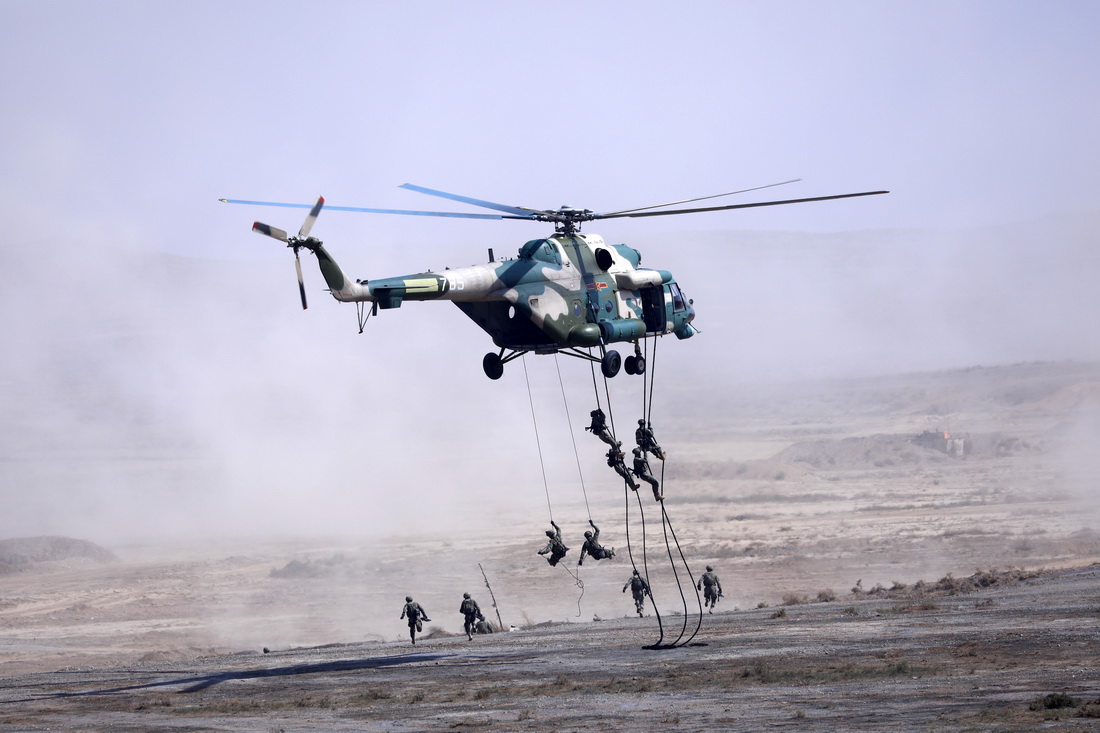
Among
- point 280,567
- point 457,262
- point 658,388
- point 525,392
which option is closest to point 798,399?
point 658,388

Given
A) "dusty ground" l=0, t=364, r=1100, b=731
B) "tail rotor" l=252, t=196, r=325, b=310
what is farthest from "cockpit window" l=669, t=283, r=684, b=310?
"tail rotor" l=252, t=196, r=325, b=310

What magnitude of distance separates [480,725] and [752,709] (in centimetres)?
381

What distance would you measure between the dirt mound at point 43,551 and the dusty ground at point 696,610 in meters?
0.17

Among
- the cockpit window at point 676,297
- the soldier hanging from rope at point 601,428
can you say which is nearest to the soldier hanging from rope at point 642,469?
the soldier hanging from rope at point 601,428

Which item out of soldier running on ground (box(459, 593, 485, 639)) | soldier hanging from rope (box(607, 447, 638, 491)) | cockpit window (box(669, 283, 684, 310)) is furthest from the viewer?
soldier running on ground (box(459, 593, 485, 639))

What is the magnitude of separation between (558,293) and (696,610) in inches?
706

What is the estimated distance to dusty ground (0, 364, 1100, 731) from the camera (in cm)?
1852

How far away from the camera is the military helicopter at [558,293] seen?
21108mm

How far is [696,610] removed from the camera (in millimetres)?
37406

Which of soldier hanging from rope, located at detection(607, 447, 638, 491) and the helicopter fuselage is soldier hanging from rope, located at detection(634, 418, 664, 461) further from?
the helicopter fuselage

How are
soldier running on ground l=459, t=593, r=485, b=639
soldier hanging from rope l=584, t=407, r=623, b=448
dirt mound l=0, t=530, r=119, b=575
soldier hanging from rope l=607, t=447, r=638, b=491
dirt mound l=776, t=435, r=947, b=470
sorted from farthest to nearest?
1. dirt mound l=776, t=435, r=947, b=470
2. dirt mound l=0, t=530, r=119, b=575
3. soldier running on ground l=459, t=593, r=485, b=639
4. soldier hanging from rope l=584, t=407, r=623, b=448
5. soldier hanging from rope l=607, t=447, r=638, b=491

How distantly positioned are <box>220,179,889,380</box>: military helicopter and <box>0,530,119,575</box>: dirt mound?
33616 millimetres

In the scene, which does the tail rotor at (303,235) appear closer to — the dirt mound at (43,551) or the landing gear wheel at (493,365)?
the landing gear wheel at (493,365)

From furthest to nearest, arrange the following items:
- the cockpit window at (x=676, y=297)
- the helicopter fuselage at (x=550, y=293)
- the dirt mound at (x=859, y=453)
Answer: the dirt mound at (x=859, y=453) → the cockpit window at (x=676, y=297) → the helicopter fuselage at (x=550, y=293)
